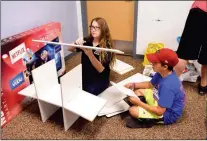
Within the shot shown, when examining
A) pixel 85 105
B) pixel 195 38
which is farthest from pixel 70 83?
pixel 195 38

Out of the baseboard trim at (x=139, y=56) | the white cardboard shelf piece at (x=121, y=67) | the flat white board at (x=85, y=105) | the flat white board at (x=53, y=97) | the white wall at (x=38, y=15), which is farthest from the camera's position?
the baseboard trim at (x=139, y=56)

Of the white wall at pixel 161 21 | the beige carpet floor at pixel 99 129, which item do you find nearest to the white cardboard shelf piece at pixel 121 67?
the white wall at pixel 161 21

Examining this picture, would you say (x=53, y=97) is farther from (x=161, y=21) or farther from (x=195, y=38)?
(x=161, y=21)

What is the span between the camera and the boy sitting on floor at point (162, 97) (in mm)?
1444

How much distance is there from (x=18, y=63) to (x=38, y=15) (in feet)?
2.05

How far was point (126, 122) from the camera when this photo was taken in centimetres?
163

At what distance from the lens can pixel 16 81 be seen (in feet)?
5.56

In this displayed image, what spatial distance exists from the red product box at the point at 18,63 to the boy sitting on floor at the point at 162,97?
36.0 inches

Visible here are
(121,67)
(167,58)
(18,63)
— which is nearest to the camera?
(167,58)

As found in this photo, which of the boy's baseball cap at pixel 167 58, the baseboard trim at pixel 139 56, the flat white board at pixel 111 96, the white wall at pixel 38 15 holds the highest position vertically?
the white wall at pixel 38 15

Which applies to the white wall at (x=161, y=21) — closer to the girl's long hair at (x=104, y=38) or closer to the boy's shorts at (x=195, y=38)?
the boy's shorts at (x=195, y=38)

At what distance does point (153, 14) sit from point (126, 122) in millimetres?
1391

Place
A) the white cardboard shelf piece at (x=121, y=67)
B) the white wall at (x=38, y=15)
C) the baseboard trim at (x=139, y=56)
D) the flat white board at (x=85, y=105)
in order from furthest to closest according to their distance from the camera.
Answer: the baseboard trim at (x=139, y=56) → the white cardboard shelf piece at (x=121, y=67) → the white wall at (x=38, y=15) → the flat white board at (x=85, y=105)

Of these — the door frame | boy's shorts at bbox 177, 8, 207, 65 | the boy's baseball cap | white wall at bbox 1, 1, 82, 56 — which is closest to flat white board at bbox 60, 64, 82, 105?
the boy's baseball cap
